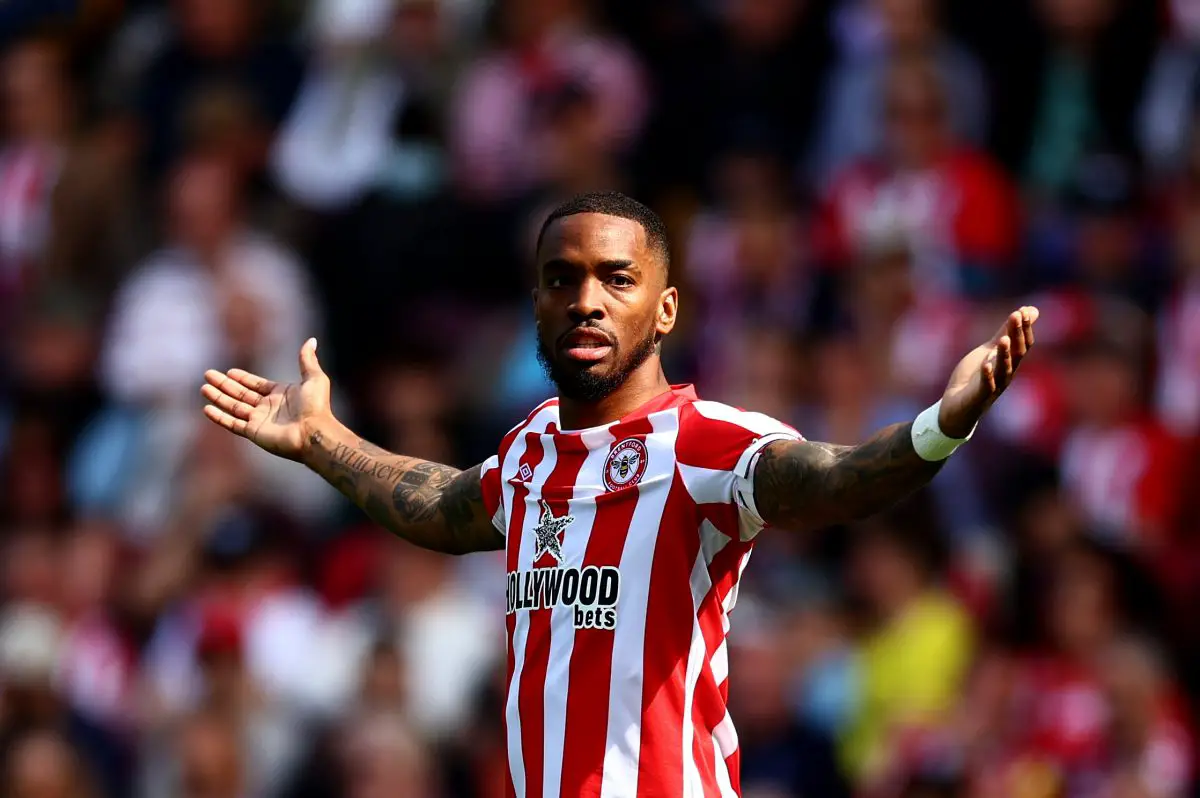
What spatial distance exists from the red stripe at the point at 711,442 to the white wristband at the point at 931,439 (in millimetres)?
574

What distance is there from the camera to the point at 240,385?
Answer: 24.1 ft

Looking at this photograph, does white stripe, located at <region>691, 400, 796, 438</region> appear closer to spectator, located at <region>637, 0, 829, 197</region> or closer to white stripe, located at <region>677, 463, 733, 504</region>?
white stripe, located at <region>677, 463, 733, 504</region>

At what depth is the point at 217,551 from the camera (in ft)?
40.8

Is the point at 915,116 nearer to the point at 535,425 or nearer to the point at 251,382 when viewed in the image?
the point at 251,382

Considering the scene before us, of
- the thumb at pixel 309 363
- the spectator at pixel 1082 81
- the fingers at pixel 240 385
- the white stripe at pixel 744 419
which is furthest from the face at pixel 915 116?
the white stripe at pixel 744 419

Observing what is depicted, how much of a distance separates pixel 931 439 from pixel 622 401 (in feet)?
3.64

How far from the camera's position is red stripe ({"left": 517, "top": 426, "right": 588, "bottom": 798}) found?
20.4ft

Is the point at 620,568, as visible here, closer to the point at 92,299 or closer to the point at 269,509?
the point at 269,509

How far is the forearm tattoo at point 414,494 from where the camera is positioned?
6922 millimetres

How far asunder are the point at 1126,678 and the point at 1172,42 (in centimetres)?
426

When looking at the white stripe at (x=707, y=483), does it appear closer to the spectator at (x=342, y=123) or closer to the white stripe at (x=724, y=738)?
the white stripe at (x=724, y=738)

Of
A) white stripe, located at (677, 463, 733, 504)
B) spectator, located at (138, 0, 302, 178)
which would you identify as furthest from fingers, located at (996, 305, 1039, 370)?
spectator, located at (138, 0, 302, 178)

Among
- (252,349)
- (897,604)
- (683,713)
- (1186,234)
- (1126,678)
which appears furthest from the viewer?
(252,349)

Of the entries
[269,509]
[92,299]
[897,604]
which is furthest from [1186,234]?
[92,299]
